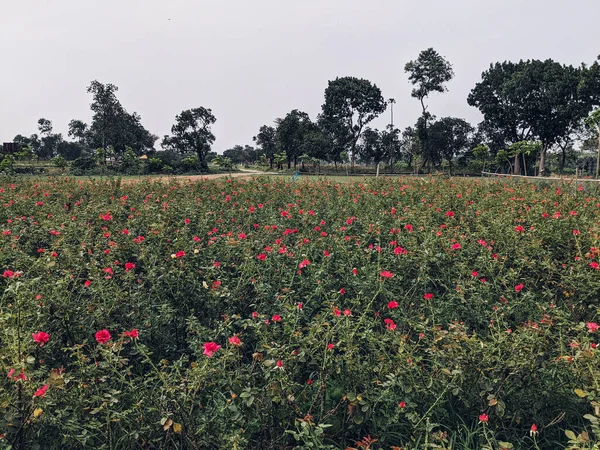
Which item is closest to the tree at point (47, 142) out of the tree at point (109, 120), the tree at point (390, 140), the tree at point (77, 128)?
the tree at point (77, 128)

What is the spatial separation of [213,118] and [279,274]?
→ 49.0 meters

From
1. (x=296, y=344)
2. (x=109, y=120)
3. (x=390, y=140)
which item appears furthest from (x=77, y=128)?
(x=296, y=344)

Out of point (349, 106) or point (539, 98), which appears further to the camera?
point (349, 106)

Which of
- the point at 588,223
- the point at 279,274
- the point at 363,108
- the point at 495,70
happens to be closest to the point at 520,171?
the point at 495,70

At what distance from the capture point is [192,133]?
48.2m

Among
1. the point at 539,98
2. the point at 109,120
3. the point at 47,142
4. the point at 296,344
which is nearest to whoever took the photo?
the point at 296,344

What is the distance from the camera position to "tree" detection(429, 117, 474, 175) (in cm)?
4566

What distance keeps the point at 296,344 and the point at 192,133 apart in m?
49.6

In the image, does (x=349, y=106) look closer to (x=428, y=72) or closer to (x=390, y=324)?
(x=428, y=72)

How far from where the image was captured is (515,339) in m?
2.05

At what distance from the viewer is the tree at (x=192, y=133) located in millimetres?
47406

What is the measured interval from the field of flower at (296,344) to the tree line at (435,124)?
3785 centimetres

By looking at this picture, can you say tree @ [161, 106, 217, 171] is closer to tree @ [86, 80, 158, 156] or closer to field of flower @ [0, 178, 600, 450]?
tree @ [86, 80, 158, 156]

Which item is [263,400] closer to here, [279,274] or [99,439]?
[99,439]
